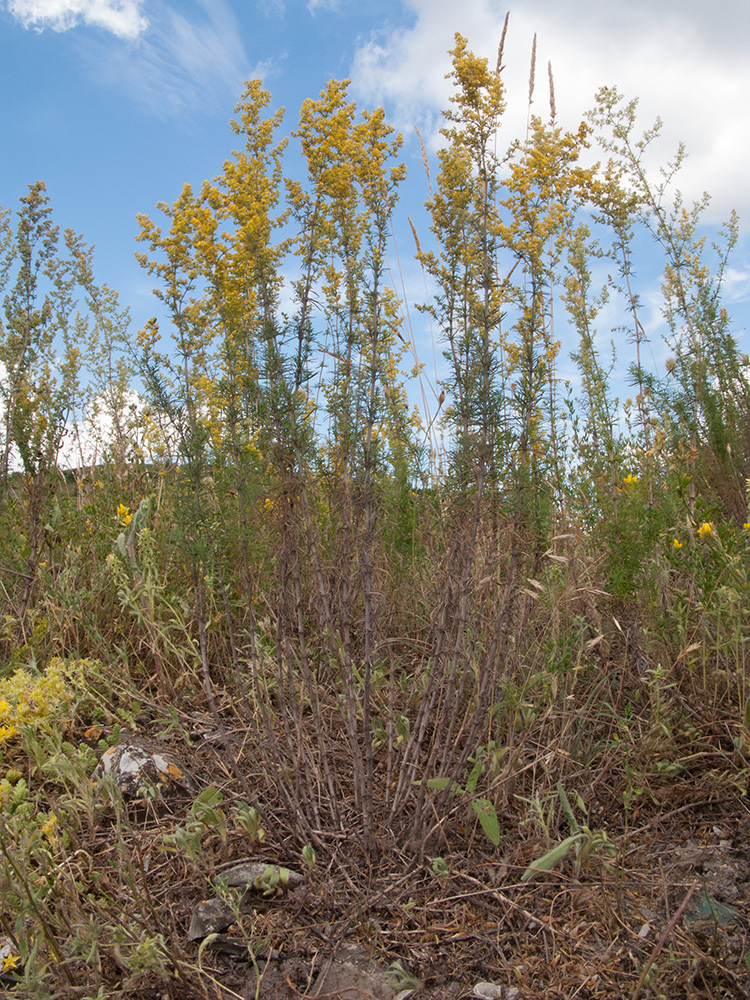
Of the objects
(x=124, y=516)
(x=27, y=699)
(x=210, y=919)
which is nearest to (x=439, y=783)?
(x=210, y=919)

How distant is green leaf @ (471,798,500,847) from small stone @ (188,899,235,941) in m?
0.77

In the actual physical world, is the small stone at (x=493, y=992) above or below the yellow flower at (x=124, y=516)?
below

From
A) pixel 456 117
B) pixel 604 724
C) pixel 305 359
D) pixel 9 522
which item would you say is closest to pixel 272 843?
pixel 604 724

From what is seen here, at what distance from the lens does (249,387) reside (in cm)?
233

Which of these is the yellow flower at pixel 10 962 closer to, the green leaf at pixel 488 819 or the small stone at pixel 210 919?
the small stone at pixel 210 919

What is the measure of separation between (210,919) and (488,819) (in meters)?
0.87

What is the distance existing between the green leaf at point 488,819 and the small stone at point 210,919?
2.53 ft

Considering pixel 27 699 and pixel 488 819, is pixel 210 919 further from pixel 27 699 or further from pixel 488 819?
pixel 27 699

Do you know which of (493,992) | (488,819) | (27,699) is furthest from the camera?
(27,699)

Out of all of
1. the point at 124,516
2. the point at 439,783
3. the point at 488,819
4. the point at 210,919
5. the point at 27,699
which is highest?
the point at 124,516

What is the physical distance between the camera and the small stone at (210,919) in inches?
79.0

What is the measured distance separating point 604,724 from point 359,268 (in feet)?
6.58

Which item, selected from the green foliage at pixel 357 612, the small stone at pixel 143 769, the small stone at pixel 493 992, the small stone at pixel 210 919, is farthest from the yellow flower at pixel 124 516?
the small stone at pixel 493 992

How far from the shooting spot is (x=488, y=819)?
213 cm
